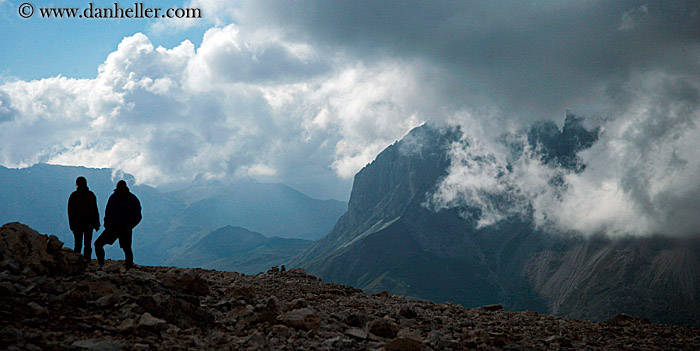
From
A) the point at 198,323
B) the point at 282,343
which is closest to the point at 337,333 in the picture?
the point at 282,343

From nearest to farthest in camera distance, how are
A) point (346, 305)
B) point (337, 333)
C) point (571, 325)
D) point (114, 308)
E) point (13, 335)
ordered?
point (13, 335) < point (114, 308) < point (337, 333) < point (346, 305) < point (571, 325)

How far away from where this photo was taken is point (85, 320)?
32.8ft

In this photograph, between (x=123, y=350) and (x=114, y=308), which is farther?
(x=114, y=308)

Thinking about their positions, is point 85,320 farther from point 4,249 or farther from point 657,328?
point 657,328

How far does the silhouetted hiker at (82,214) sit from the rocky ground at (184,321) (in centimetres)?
302

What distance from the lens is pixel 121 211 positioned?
16938mm

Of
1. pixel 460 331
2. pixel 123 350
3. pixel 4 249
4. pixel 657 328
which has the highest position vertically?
pixel 4 249

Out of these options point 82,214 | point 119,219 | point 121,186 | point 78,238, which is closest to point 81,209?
point 82,214

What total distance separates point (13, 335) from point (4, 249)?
555cm

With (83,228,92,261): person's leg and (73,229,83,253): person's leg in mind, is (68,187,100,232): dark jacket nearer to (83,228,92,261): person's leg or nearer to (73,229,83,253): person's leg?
(73,229,83,253): person's leg

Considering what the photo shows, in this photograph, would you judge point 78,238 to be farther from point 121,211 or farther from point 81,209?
point 121,211

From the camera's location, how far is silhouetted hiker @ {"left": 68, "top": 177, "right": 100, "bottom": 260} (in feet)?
54.6

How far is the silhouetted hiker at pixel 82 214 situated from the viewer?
54.6 ft

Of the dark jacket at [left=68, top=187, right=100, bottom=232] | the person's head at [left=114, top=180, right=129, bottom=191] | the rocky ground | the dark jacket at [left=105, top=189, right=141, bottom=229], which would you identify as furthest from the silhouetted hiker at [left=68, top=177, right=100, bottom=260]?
the rocky ground
